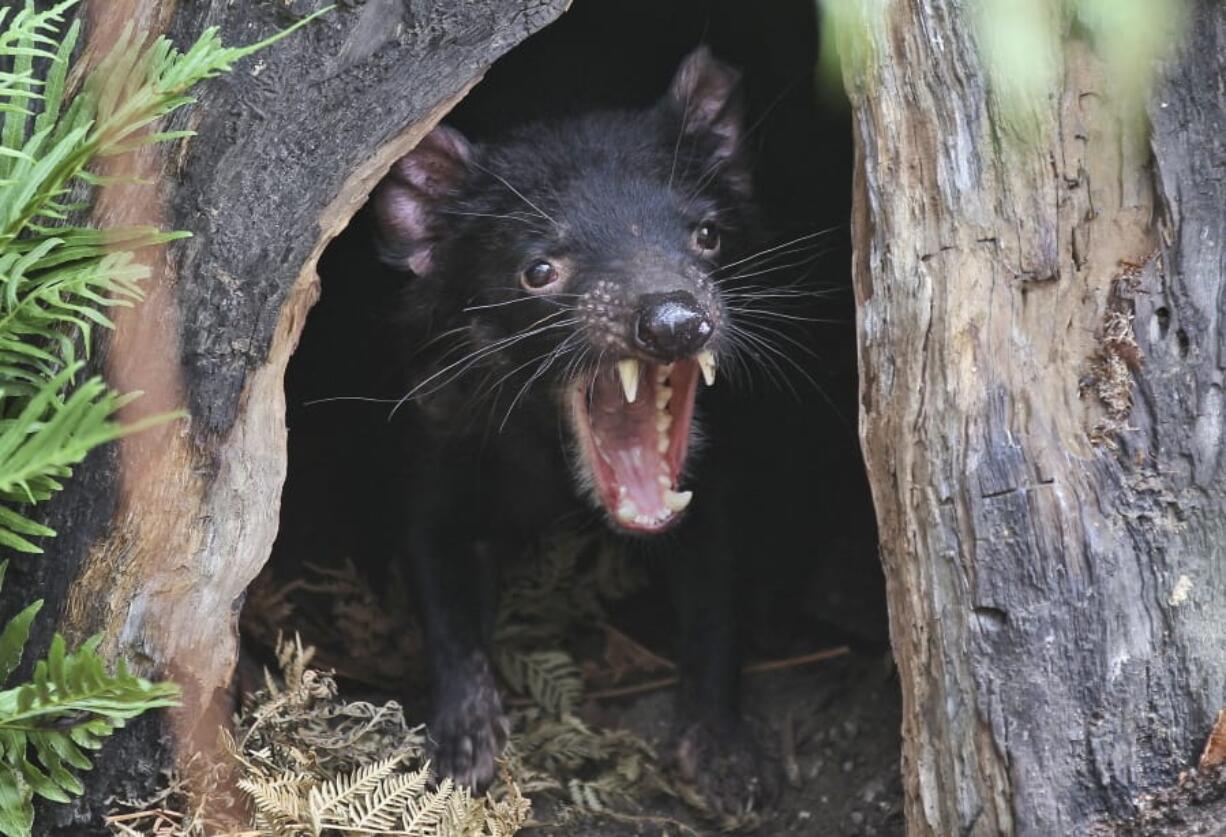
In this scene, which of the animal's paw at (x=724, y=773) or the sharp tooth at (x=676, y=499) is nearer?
the sharp tooth at (x=676, y=499)

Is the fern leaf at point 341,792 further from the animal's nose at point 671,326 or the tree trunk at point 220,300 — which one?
the animal's nose at point 671,326

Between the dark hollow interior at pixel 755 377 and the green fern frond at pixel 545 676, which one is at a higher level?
the dark hollow interior at pixel 755 377

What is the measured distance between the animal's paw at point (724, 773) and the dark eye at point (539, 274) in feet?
4.42

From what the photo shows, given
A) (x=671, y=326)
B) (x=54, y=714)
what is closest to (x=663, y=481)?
(x=671, y=326)

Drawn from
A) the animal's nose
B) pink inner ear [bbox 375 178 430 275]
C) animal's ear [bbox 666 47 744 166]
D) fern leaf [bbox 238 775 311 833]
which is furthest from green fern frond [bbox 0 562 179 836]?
animal's ear [bbox 666 47 744 166]

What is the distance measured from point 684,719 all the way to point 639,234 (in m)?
1.43

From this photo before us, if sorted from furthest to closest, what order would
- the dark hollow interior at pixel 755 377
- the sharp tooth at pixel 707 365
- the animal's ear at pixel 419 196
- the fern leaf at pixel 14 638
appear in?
1. the dark hollow interior at pixel 755 377
2. the animal's ear at pixel 419 196
3. the sharp tooth at pixel 707 365
4. the fern leaf at pixel 14 638

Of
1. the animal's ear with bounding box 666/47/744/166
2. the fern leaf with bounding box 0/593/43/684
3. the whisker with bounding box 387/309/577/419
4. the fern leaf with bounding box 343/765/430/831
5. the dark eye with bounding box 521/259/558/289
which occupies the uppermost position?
the animal's ear with bounding box 666/47/744/166

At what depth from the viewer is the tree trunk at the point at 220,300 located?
3.06 metres

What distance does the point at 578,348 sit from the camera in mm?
3961

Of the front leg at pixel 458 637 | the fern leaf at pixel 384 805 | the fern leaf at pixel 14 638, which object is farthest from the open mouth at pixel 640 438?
the fern leaf at pixel 14 638

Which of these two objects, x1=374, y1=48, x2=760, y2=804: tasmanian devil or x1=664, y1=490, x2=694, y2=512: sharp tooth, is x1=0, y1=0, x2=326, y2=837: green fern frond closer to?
x1=374, y1=48, x2=760, y2=804: tasmanian devil

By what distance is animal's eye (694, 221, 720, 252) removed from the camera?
13.8 feet

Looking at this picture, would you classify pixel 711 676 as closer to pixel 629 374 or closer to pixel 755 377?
pixel 755 377
